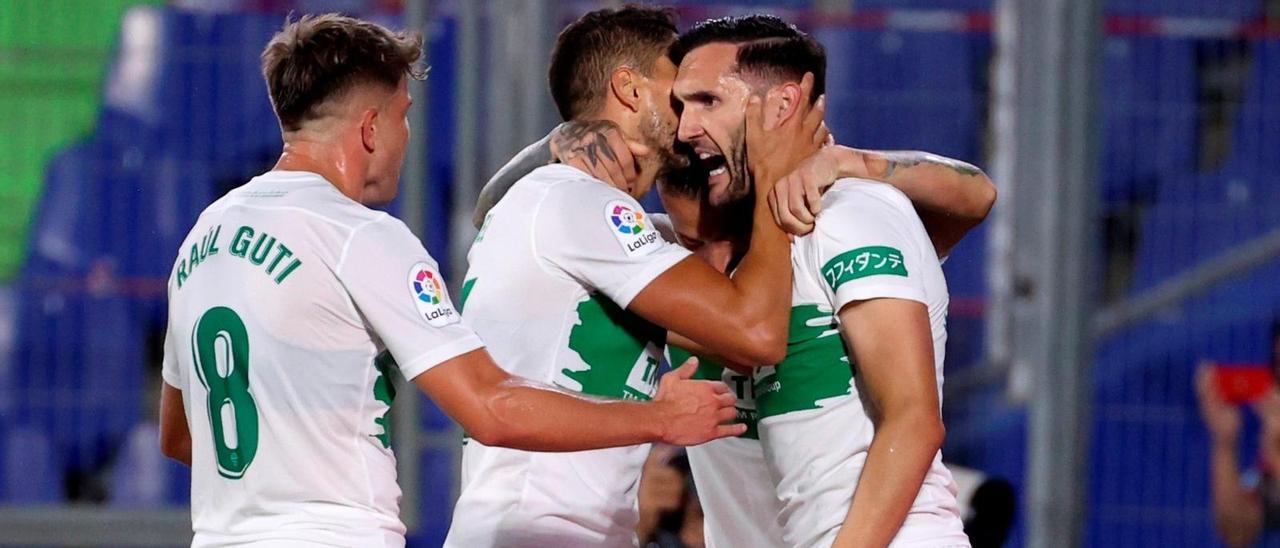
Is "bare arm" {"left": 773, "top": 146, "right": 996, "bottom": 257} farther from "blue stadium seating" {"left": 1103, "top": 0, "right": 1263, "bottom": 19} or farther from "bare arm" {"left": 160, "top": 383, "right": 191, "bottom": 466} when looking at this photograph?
"blue stadium seating" {"left": 1103, "top": 0, "right": 1263, "bottom": 19}

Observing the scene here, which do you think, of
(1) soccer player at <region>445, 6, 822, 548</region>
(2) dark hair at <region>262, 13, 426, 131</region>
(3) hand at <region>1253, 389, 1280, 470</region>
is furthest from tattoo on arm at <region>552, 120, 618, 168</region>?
(3) hand at <region>1253, 389, 1280, 470</region>

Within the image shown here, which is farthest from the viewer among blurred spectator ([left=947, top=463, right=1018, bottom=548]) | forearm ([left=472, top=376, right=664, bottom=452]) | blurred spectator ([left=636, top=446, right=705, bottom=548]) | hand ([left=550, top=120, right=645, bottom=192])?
blurred spectator ([left=636, top=446, right=705, bottom=548])

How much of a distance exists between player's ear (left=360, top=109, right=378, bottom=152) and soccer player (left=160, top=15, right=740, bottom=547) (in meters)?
0.13

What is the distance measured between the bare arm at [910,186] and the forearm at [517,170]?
0.63 m

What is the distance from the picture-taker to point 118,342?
562 cm

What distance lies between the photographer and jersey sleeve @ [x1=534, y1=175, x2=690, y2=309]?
3.01 m

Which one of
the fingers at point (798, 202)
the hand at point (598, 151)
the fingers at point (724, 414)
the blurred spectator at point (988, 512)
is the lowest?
the blurred spectator at point (988, 512)

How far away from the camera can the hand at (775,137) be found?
3199 millimetres

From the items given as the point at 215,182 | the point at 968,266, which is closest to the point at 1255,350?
the point at 968,266

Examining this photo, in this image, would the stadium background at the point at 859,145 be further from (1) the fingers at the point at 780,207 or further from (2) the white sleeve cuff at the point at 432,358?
(2) the white sleeve cuff at the point at 432,358

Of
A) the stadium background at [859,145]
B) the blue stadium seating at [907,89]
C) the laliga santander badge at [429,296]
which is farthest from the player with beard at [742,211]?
the blue stadium seating at [907,89]

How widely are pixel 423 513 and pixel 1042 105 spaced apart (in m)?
2.31

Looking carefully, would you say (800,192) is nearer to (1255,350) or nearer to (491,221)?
(491,221)

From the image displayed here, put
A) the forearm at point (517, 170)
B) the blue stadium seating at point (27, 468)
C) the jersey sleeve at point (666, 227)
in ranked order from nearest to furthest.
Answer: the forearm at point (517, 170) < the jersey sleeve at point (666, 227) < the blue stadium seating at point (27, 468)
